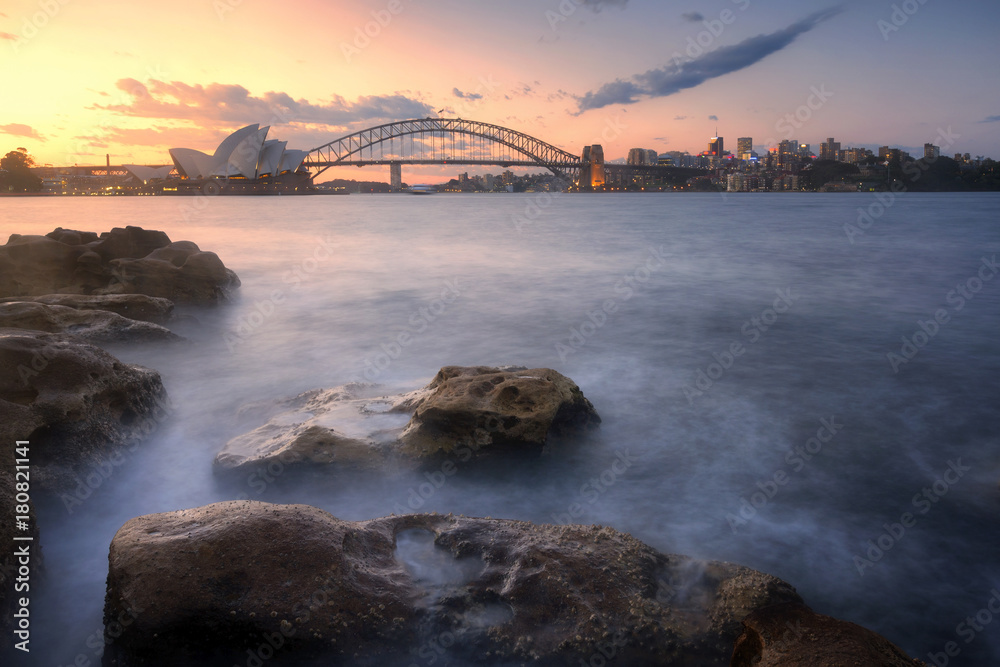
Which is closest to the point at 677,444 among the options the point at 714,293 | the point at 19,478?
the point at 19,478

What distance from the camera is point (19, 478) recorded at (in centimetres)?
260

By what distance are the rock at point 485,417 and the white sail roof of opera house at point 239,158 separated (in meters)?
55.9

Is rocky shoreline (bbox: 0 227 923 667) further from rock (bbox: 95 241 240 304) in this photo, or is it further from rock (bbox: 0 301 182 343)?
rock (bbox: 95 241 240 304)

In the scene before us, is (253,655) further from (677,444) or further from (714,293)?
(714,293)

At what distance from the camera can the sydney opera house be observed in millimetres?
53281

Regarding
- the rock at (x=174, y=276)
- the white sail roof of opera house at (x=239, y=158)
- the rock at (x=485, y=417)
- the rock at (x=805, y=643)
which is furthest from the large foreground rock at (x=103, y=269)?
the white sail roof of opera house at (x=239, y=158)

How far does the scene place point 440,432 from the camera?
3.54 metres

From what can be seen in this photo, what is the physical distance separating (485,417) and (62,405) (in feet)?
7.52

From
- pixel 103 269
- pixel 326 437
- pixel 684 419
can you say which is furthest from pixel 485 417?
pixel 103 269

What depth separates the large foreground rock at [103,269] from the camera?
746 cm

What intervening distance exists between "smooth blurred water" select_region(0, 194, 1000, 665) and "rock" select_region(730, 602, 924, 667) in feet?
2.18

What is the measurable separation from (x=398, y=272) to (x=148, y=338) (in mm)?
7903

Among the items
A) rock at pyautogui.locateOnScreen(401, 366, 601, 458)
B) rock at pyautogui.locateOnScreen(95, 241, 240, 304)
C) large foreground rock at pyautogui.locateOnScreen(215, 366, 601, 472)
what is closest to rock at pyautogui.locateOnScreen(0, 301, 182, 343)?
rock at pyautogui.locateOnScreen(95, 241, 240, 304)

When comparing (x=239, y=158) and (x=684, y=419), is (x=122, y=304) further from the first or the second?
(x=239, y=158)
